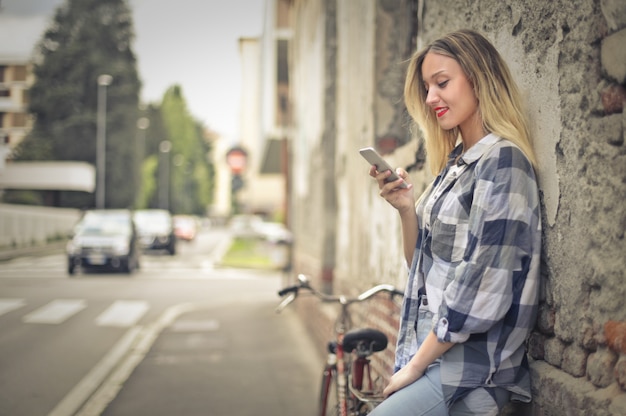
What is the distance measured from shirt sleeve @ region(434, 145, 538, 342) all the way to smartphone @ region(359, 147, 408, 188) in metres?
0.39

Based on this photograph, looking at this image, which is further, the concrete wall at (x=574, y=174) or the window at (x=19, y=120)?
the window at (x=19, y=120)

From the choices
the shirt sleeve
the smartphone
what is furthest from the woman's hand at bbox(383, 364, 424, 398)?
the smartphone

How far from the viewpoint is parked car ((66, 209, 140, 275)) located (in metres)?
19.5

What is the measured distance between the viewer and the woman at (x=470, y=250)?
Answer: 2.16 metres

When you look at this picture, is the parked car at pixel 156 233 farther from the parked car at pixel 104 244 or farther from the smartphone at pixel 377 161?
the smartphone at pixel 377 161

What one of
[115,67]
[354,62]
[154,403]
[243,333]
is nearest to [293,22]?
[243,333]

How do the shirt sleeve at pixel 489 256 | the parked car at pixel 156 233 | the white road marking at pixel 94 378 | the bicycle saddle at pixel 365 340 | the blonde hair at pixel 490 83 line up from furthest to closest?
the parked car at pixel 156 233
the white road marking at pixel 94 378
the bicycle saddle at pixel 365 340
the blonde hair at pixel 490 83
the shirt sleeve at pixel 489 256

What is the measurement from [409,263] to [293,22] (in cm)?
1291

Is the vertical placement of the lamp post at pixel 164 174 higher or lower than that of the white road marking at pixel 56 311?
higher

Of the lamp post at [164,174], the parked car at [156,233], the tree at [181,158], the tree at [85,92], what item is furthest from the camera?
the tree at [181,158]

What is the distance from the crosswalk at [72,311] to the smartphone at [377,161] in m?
9.09

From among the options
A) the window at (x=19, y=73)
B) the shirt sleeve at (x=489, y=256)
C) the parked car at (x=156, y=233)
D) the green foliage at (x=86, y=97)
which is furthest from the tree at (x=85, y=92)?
the shirt sleeve at (x=489, y=256)

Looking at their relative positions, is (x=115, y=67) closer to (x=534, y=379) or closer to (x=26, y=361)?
(x=26, y=361)

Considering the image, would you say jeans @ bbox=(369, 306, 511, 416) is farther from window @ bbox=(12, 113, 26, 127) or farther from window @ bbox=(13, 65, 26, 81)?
window @ bbox=(12, 113, 26, 127)
